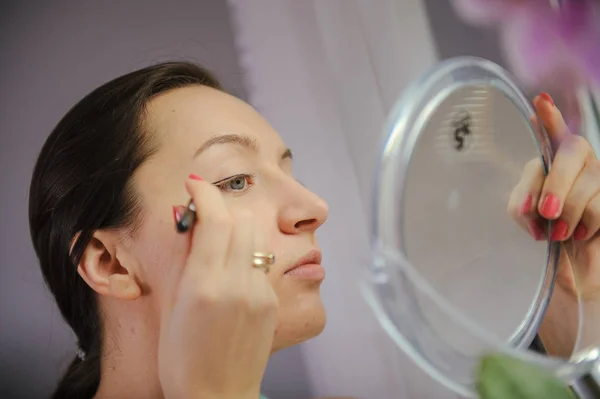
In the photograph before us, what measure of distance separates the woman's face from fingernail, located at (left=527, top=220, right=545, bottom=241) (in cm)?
19

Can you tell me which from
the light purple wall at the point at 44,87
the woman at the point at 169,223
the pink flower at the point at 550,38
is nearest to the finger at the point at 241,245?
the woman at the point at 169,223

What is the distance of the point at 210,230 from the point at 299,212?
4.2 inches

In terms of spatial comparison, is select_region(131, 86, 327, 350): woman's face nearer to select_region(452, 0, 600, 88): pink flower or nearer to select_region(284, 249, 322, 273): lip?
select_region(284, 249, 322, 273): lip

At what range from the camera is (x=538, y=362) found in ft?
1.50

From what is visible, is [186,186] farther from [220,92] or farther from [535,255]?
[535,255]

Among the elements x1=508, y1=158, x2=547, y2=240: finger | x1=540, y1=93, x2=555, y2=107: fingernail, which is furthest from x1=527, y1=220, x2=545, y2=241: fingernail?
x1=540, y1=93, x2=555, y2=107: fingernail

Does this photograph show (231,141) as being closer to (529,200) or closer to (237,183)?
(237,183)

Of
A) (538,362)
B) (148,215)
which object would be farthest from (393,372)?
(148,215)

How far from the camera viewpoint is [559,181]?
0.54 metres

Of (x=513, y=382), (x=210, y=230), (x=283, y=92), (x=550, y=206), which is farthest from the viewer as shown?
(x=283, y=92)

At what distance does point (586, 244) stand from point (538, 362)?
16 cm

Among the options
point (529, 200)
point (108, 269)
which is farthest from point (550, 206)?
point (108, 269)

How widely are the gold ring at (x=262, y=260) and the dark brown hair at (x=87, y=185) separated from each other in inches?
4.9

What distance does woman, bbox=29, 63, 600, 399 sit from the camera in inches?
17.3
